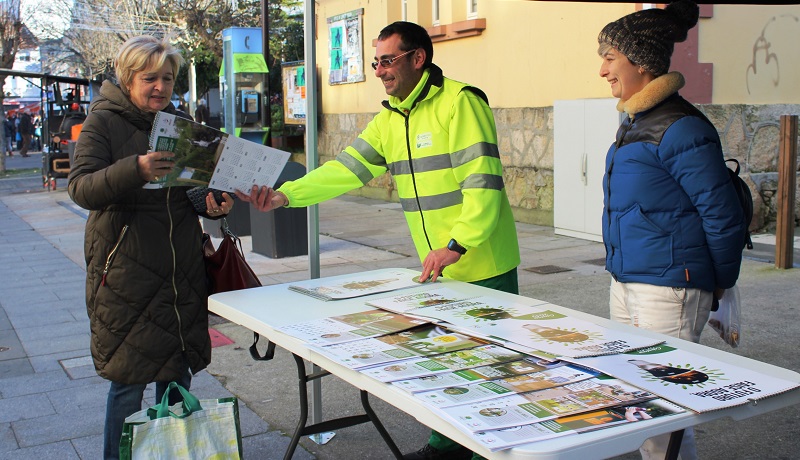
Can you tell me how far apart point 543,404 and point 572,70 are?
30.6 feet

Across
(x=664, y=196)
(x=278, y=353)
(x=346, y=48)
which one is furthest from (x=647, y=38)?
(x=346, y=48)

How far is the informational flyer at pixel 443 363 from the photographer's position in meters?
2.31

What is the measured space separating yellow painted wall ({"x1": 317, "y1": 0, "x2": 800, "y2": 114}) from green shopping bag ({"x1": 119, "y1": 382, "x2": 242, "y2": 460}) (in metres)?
8.21

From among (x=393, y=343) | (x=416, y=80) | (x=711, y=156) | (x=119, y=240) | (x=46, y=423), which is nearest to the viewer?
(x=393, y=343)

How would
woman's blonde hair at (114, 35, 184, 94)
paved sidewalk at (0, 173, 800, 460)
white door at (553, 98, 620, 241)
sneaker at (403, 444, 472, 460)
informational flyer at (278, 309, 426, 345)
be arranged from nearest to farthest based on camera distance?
informational flyer at (278, 309, 426, 345), woman's blonde hair at (114, 35, 184, 94), sneaker at (403, 444, 472, 460), paved sidewalk at (0, 173, 800, 460), white door at (553, 98, 620, 241)

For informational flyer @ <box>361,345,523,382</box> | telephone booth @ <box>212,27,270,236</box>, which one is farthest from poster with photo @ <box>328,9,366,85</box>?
informational flyer @ <box>361,345,523,382</box>

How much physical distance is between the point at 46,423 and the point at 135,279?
71.0 inches

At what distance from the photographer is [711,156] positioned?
2.98 metres

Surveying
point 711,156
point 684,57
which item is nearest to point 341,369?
point 711,156

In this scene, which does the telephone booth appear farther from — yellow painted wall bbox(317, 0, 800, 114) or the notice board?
the notice board

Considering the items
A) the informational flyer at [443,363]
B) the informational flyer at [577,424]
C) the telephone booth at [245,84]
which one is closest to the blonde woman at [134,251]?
the informational flyer at [443,363]

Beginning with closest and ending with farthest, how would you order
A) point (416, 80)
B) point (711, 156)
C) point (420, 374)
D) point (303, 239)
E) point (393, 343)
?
1. point (420, 374)
2. point (393, 343)
3. point (711, 156)
4. point (416, 80)
5. point (303, 239)

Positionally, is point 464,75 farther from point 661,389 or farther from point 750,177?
point 661,389

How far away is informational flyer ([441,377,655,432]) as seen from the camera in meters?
1.97
